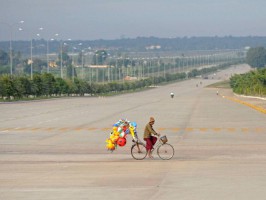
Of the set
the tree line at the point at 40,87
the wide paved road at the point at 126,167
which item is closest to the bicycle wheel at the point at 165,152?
the wide paved road at the point at 126,167

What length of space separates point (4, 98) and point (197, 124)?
209 feet

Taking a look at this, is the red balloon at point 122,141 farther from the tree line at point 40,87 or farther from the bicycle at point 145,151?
the tree line at point 40,87

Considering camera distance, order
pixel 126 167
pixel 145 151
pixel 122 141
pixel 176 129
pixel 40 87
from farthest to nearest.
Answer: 1. pixel 40 87
2. pixel 176 129
3. pixel 122 141
4. pixel 145 151
5. pixel 126 167

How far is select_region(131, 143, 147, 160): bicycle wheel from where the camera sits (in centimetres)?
3005

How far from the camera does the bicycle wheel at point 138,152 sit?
3005 cm

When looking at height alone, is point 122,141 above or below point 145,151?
above

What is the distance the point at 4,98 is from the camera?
11450 centimetres

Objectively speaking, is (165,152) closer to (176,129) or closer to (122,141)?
(122,141)

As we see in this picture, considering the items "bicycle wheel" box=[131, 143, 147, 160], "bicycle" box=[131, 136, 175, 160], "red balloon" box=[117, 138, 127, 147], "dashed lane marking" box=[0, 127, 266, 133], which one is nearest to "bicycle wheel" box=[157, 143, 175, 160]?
"bicycle" box=[131, 136, 175, 160]

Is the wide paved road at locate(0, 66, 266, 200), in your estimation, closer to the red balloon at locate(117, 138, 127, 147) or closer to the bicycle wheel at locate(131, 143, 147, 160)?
the bicycle wheel at locate(131, 143, 147, 160)

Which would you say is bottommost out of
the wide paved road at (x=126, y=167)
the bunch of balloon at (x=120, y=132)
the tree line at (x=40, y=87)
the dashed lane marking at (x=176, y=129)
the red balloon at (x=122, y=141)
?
the tree line at (x=40, y=87)

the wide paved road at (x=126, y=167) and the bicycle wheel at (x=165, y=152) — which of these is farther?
the bicycle wheel at (x=165, y=152)

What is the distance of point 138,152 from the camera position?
30.1 m

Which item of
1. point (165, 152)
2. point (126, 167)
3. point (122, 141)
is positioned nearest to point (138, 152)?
point (122, 141)
